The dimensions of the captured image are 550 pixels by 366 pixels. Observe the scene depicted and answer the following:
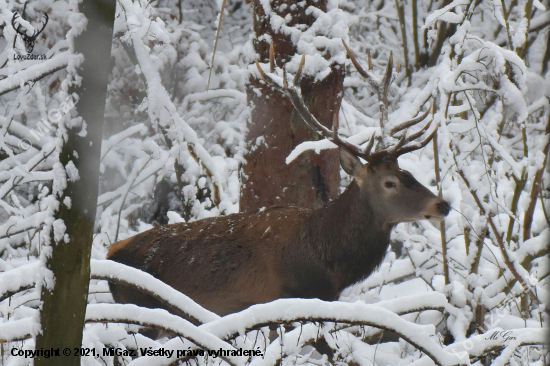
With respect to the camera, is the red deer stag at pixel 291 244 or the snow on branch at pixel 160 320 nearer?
the snow on branch at pixel 160 320

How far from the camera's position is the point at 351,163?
417 cm

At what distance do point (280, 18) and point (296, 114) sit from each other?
66 centimetres

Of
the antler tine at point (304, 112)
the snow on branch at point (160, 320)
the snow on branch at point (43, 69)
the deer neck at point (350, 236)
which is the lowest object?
the snow on branch at point (160, 320)

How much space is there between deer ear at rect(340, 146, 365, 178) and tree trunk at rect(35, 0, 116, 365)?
2315 millimetres

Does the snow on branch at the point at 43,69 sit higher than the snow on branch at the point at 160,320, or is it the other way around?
the snow on branch at the point at 43,69

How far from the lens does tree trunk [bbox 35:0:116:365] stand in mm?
1958

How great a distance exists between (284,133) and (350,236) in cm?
84

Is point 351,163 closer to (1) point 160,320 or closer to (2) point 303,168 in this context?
(2) point 303,168

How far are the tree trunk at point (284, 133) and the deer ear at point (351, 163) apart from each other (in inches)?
10.4

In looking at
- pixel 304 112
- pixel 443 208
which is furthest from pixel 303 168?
pixel 443 208

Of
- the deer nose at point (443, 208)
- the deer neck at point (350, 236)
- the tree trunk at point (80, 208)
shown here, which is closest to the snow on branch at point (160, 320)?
the tree trunk at point (80, 208)

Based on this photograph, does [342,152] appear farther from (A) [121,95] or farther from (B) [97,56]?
(A) [121,95]

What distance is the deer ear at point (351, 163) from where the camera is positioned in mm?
4105

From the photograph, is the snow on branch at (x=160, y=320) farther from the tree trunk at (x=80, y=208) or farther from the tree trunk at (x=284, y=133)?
the tree trunk at (x=284, y=133)
